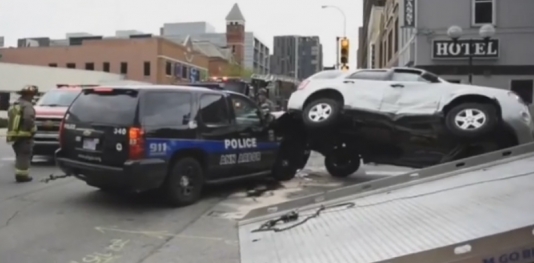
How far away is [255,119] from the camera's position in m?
10.2

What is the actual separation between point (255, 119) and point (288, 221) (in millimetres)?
5674

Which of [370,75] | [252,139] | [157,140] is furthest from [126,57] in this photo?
[157,140]

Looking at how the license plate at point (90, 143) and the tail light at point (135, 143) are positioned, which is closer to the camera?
the tail light at point (135, 143)

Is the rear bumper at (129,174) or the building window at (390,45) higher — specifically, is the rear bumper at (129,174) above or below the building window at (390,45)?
below

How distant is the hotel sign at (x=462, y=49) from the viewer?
21328 millimetres

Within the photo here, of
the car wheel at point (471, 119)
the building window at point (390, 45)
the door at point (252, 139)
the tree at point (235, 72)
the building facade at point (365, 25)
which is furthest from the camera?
the tree at point (235, 72)

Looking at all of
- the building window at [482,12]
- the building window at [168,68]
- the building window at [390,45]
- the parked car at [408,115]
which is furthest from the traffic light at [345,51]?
the building window at [168,68]

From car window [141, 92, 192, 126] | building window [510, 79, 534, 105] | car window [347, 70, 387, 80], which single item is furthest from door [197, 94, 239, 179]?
building window [510, 79, 534, 105]

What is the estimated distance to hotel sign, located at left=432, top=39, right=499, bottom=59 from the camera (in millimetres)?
21328

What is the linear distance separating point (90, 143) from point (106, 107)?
0.55 meters

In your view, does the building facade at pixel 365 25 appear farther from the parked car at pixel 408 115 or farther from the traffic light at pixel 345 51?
the parked car at pixel 408 115

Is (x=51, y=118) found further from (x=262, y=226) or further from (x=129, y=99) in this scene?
(x=262, y=226)

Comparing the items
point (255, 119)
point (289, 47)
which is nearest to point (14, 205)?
point (255, 119)

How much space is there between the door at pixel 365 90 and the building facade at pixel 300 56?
107 metres
